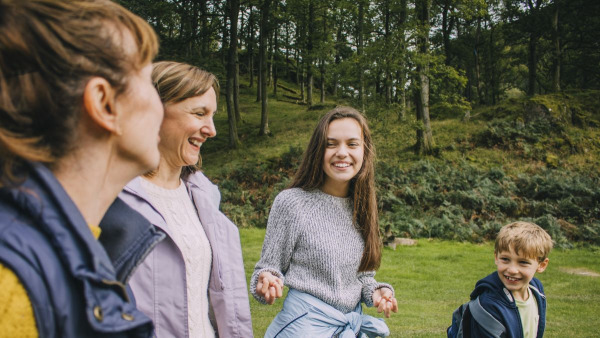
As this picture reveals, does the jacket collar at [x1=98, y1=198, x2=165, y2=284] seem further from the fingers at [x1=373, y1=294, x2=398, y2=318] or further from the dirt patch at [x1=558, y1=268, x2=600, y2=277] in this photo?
the dirt patch at [x1=558, y1=268, x2=600, y2=277]

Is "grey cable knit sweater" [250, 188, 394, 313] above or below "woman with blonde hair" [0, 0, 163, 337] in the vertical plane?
below

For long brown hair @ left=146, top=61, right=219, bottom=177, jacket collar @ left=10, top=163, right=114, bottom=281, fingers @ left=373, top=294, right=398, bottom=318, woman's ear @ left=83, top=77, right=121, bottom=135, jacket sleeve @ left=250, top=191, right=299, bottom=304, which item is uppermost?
long brown hair @ left=146, top=61, right=219, bottom=177

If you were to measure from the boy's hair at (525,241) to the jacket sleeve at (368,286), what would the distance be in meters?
1.21

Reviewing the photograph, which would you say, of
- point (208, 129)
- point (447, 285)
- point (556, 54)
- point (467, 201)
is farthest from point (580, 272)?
point (556, 54)

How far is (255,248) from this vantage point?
11.0 meters

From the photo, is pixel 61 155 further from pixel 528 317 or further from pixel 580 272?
pixel 580 272

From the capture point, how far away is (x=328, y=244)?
2850 millimetres

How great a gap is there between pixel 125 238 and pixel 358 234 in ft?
6.51

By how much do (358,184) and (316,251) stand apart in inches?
23.5

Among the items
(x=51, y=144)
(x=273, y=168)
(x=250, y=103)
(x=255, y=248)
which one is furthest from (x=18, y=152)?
(x=250, y=103)

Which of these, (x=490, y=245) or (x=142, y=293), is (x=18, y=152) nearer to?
(x=142, y=293)

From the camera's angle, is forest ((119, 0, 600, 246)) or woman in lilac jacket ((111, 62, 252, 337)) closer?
woman in lilac jacket ((111, 62, 252, 337))

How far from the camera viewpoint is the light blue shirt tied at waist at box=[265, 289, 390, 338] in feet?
8.70

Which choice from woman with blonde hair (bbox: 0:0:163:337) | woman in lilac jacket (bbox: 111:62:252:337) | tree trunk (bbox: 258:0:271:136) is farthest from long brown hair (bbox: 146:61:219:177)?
tree trunk (bbox: 258:0:271:136)
